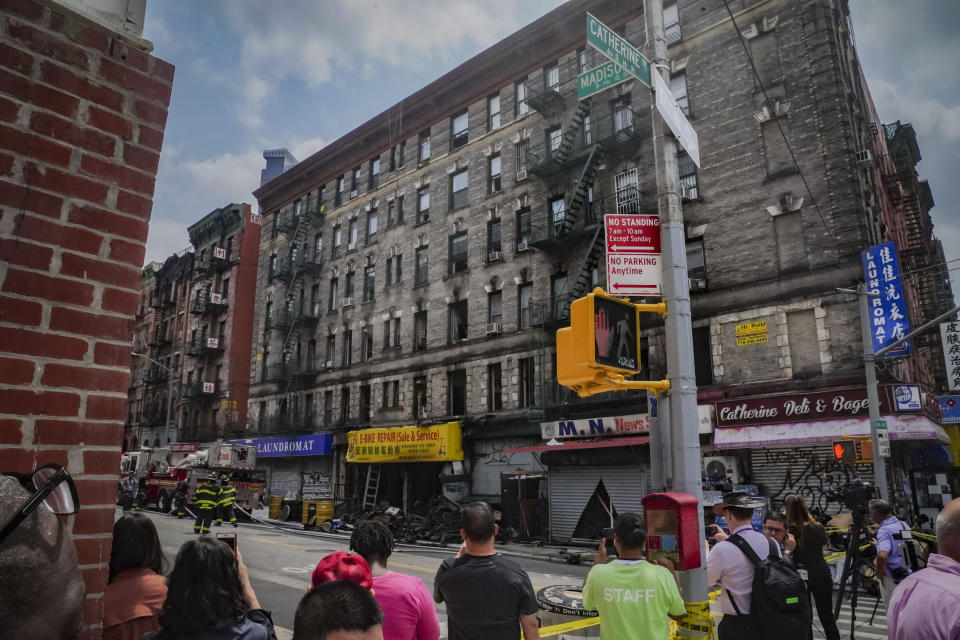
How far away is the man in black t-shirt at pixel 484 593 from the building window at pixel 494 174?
88.9 ft

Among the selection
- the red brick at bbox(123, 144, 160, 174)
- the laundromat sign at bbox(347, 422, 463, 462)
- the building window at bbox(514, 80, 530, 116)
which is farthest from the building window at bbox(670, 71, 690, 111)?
the red brick at bbox(123, 144, 160, 174)

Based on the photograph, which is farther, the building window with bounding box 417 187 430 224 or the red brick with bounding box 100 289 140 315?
the building window with bounding box 417 187 430 224

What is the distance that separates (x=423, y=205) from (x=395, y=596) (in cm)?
3132

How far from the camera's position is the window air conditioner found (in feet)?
67.6

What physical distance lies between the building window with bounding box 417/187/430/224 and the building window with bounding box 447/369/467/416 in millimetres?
8589

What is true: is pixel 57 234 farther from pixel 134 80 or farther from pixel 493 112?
pixel 493 112

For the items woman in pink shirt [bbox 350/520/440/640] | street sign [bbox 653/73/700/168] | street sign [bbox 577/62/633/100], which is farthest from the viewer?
street sign [bbox 577/62/633/100]

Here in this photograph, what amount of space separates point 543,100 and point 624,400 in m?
13.7

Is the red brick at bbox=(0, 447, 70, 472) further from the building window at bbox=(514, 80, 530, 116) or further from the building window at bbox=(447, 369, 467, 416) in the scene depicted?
the building window at bbox=(514, 80, 530, 116)

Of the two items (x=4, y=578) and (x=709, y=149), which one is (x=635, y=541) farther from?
(x=709, y=149)

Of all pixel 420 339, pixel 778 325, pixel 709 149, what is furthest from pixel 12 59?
pixel 420 339

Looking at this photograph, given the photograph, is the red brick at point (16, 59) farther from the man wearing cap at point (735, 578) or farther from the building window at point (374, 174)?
the building window at point (374, 174)

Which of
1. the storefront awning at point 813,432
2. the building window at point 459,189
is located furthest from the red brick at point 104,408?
the building window at point 459,189

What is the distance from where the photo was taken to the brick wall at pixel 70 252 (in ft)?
7.63
